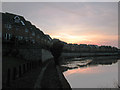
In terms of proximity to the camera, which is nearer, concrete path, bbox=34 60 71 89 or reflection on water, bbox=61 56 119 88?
concrete path, bbox=34 60 71 89

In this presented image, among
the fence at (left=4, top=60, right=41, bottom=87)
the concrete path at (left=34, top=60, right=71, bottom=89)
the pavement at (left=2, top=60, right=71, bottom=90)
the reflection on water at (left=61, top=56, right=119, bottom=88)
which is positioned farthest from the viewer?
the reflection on water at (left=61, top=56, right=119, bottom=88)

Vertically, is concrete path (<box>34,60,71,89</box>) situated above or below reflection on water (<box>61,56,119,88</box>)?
above

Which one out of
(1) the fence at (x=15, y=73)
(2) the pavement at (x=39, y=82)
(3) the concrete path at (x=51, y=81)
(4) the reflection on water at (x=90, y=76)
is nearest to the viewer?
(1) the fence at (x=15, y=73)

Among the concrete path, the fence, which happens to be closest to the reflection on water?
the concrete path

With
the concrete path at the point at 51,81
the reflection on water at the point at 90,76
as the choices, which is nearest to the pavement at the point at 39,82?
the concrete path at the point at 51,81

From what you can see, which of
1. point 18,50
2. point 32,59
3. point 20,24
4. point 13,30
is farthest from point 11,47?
point 20,24

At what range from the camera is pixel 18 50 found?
2520 centimetres

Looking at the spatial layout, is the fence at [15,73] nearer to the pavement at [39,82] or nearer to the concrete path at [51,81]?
the pavement at [39,82]

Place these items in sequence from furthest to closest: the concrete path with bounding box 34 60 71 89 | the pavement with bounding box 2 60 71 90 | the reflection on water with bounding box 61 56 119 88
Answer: the reflection on water with bounding box 61 56 119 88 < the concrete path with bounding box 34 60 71 89 < the pavement with bounding box 2 60 71 90

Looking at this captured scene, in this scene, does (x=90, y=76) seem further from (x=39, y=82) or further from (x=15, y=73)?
(x=15, y=73)

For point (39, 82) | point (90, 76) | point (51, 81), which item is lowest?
point (90, 76)

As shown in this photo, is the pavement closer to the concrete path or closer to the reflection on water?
the concrete path

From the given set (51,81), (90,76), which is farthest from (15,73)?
(90,76)

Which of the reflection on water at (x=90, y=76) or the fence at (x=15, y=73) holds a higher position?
the fence at (x=15, y=73)
